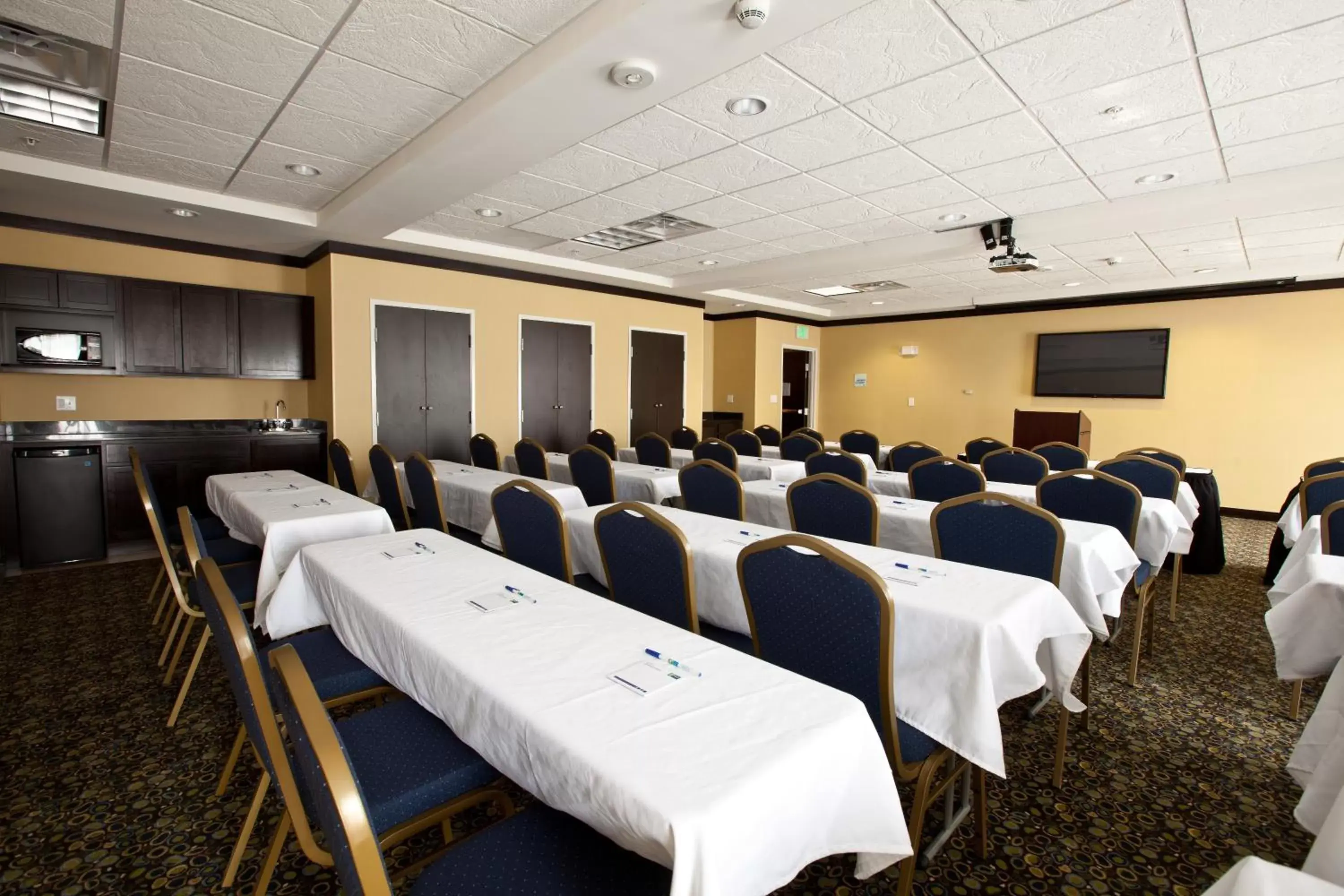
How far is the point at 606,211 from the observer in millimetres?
5184

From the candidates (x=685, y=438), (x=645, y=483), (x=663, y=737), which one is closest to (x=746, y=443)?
(x=685, y=438)

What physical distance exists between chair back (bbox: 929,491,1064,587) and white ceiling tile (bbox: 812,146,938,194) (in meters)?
2.31

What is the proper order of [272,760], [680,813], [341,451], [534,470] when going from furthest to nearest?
[534,470] < [341,451] < [272,760] < [680,813]

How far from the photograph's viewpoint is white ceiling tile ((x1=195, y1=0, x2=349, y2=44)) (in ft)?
8.07

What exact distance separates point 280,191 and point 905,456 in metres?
5.44

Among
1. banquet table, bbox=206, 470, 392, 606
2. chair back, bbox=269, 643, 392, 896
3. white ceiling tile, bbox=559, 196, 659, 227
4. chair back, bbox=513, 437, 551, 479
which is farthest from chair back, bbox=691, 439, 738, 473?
chair back, bbox=269, 643, 392, 896

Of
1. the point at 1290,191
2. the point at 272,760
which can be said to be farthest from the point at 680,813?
the point at 1290,191

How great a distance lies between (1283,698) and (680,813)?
360 cm

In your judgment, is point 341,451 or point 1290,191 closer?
point 1290,191

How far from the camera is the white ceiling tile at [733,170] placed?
12.9ft

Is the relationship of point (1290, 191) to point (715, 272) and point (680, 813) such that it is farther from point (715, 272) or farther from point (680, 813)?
point (680, 813)

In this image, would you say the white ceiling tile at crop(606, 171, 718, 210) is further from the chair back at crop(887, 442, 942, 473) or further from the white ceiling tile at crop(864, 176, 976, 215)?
the chair back at crop(887, 442, 942, 473)

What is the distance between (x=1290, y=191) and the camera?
419 centimetres

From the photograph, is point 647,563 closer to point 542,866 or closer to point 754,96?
point 542,866
